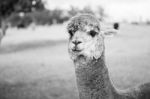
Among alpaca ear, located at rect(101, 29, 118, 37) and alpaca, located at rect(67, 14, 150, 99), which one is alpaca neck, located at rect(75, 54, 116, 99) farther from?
alpaca ear, located at rect(101, 29, 118, 37)

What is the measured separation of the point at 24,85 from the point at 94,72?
18.2 feet

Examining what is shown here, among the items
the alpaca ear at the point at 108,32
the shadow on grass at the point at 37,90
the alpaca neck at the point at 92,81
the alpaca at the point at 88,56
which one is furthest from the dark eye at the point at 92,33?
the shadow on grass at the point at 37,90

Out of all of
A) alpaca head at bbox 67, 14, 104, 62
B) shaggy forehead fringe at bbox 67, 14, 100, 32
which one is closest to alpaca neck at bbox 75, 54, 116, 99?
alpaca head at bbox 67, 14, 104, 62

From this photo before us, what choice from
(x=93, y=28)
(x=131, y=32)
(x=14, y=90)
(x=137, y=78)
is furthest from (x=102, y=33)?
(x=131, y=32)

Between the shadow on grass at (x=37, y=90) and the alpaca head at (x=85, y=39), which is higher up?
the alpaca head at (x=85, y=39)

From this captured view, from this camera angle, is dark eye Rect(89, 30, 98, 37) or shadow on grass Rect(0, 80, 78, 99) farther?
shadow on grass Rect(0, 80, 78, 99)

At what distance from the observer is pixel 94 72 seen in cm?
330

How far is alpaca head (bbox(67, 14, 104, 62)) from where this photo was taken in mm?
Answer: 3088

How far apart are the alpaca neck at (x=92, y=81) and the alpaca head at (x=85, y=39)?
0.40 ft

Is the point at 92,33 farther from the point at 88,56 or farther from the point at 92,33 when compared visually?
the point at 88,56

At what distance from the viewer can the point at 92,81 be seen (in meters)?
3.26

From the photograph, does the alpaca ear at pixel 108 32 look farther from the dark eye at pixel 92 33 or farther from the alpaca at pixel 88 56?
the dark eye at pixel 92 33

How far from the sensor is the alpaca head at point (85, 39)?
309 centimetres

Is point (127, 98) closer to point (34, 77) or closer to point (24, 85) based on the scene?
point (24, 85)
